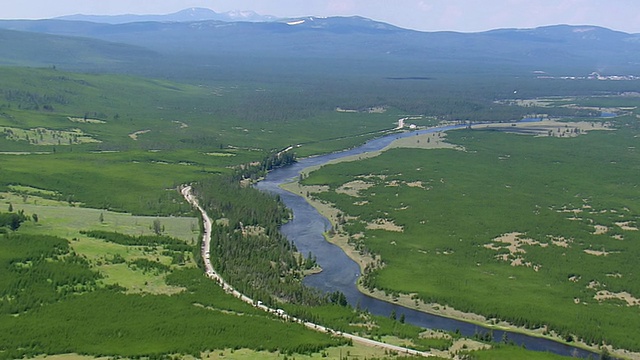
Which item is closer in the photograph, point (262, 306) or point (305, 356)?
point (305, 356)

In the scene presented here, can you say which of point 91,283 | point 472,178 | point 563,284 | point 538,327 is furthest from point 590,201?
point 91,283

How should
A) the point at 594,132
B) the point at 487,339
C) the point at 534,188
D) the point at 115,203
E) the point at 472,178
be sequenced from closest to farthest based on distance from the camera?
the point at 487,339 < the point at 115,203 < the point at 534,188 < the point at 472,178 < the point at 594,132

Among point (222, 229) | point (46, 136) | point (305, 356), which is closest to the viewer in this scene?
point (305, 356)

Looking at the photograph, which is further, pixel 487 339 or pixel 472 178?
pixel 472 178

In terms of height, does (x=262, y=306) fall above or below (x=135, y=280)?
below

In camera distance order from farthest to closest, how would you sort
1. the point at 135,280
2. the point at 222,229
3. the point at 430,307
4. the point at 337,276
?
the point at 222,229 < the point at 337,276 < the point at 430,307 < the point at 135,280

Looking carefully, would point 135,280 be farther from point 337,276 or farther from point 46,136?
point 46,136

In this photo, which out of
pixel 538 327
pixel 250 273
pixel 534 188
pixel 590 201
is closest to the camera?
pixel 538 327

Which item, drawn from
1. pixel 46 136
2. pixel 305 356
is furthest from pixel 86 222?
pixel 46 136

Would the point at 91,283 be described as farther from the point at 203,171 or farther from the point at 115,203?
the point at 203,171
